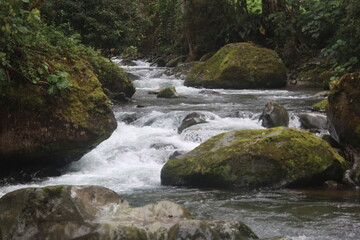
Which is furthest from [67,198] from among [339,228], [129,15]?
[129,15]

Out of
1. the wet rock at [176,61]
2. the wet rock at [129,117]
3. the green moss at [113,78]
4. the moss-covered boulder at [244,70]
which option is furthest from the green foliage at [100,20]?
the wet rock at [176,61]

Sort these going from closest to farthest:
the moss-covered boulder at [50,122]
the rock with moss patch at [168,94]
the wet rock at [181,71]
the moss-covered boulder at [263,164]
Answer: the moss-covered boulder at [263,164] < the moss-covered boulder at [50,122] < the rock with moss patch at [168,94] < the wet rock at [181,71]

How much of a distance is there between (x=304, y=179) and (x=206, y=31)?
19.1 meters

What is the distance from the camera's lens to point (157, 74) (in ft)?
80.7

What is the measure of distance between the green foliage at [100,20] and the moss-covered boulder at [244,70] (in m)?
5.00

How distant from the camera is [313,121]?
10.9 metres

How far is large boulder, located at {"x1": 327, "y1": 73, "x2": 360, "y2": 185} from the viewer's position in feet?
25.9

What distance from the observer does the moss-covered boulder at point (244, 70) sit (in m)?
19.2

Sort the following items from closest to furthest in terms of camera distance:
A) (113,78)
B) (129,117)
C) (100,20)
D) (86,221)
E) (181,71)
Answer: (86,221)
(129,117)
(100,20)
(113,78)
(181,71)

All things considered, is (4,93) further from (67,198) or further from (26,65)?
(67,198)

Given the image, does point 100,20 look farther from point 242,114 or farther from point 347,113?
point 347,113

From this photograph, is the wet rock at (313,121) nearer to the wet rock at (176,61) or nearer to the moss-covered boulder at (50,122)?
the moss-covered boulder at (50,122)

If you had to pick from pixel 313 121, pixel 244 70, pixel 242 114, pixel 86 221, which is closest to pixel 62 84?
pixel 86 221

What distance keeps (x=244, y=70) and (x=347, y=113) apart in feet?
37.6
